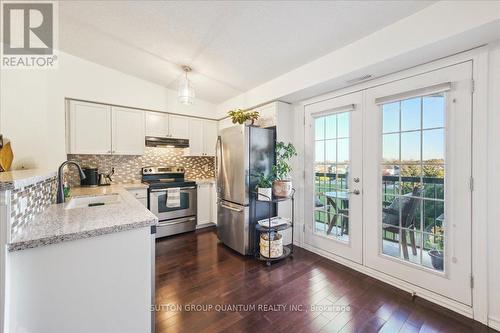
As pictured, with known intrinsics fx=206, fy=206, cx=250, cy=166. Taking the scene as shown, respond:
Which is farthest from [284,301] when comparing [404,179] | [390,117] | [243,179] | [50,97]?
[50,97]

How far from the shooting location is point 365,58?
1954 mm

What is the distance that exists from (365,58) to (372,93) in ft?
1.48

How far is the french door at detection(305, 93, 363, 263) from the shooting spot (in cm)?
241

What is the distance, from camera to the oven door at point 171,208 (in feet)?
10.9

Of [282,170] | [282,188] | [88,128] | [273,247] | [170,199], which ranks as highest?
[88,128]

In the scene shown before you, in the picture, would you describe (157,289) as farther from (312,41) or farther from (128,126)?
(312,41)

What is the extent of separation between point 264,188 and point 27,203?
2091mm

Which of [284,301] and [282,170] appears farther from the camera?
[282,170]

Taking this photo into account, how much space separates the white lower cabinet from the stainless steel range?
0.12 metres

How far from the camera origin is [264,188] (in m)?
2.67

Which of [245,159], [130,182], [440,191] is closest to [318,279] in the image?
[440,191]

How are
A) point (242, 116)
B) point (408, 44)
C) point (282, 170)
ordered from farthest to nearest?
point (242, 116) → point (282, 170) → point (408, 44)

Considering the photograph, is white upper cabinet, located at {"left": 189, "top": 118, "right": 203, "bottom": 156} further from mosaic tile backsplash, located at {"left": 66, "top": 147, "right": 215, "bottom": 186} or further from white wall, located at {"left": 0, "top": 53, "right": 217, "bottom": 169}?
white wall, located at {"left": 0, "top": 53, "right": 217, "bottom": 169}

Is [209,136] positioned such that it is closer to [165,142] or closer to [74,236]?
[165,142]
